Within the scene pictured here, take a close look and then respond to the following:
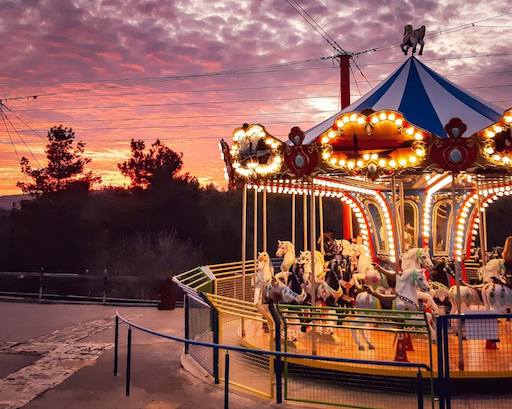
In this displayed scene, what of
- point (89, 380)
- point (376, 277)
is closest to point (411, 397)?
point (376, 277)

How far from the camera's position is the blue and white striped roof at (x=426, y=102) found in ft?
30.3

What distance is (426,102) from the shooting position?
396 inches

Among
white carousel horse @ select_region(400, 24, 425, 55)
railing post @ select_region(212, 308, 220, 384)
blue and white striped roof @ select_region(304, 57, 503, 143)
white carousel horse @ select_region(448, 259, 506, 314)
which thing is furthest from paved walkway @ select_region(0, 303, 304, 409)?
white carousel horse @ select_region(400, 24, 425, 55)

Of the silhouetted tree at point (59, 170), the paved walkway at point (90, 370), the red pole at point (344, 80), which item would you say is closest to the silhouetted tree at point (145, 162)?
the silhouetted tree at point (59, 170)

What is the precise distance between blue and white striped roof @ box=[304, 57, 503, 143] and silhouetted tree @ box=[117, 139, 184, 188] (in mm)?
31540

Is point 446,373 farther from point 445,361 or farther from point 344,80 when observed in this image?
point 344,80

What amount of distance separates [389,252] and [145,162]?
109 feet

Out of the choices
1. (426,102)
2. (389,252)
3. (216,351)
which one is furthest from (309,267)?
(426,102)

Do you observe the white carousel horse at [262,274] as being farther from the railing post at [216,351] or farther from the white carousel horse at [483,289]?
the white carousel horse at [483,289]

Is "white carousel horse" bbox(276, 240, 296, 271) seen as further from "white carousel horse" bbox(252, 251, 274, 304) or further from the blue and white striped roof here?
the blue and white striped roof

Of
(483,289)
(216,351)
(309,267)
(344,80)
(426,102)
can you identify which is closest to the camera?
(216,351)

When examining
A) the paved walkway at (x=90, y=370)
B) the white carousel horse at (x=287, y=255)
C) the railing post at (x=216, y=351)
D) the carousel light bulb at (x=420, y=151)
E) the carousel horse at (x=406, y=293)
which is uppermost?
the carousel light bulb at (x=420, y=151)

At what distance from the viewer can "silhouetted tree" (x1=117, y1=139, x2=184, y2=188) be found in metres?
42.3

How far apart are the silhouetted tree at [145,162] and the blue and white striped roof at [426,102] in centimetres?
3154
